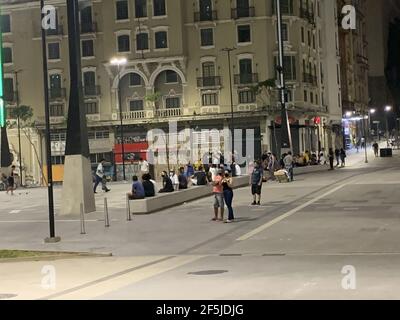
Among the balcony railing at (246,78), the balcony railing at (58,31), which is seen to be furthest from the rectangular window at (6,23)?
the balcony railing at (246,78)

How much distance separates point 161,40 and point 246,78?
960 centimetres

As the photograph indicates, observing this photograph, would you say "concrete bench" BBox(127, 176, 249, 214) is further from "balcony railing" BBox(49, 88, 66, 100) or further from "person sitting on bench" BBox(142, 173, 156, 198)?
"balcony railing" BBox(49, 88, 66, 100)

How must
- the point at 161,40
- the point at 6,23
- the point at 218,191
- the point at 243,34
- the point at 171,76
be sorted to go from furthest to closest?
the point at 6,23, the point at 171,76, the point at 161,40, the point at 243,34, the point at 218,191

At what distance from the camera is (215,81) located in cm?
6850

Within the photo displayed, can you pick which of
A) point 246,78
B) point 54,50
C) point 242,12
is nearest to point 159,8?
point 242,12

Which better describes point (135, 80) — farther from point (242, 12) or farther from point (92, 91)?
point (242, 12)

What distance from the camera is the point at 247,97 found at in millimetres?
68250

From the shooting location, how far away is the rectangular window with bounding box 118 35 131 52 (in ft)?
233

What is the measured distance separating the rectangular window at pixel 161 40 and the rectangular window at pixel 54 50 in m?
11.0

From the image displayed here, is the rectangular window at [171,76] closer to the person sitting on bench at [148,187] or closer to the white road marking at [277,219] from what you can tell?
the white road marking at [277,219]
